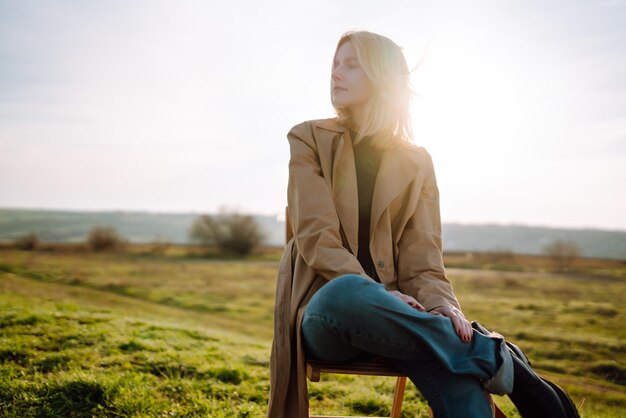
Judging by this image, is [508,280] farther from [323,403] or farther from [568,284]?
[323,403]

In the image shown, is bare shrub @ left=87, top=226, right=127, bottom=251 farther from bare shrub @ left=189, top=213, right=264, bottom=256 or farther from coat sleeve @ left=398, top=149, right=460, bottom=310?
coat sleeve @ left=398, top=149, right=460, bottom=310

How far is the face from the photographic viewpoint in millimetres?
3031

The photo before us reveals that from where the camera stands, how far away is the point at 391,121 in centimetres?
309

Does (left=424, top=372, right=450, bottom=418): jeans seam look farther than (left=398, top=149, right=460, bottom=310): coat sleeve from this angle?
No

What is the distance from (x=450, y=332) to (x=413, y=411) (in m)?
2.08

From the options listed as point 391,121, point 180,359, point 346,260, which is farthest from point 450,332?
point 180,359

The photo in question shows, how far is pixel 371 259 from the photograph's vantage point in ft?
9.45

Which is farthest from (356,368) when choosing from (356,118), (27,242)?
(27,242)

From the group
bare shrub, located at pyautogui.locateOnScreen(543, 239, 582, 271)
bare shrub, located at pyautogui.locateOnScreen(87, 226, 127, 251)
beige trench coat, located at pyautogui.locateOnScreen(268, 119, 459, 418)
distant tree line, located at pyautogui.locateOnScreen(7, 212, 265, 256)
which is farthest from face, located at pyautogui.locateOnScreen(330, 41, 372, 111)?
distant tree line, located at pyautogui.locateOnScreen(7, 212, 265, 256)

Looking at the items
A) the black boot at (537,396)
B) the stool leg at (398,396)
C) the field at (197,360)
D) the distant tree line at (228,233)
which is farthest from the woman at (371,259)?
the distant tree line at (228,233)

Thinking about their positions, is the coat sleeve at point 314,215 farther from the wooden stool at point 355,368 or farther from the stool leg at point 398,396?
the stool leg at point 398,396

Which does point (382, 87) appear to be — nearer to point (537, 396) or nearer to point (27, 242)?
point (537, 396)

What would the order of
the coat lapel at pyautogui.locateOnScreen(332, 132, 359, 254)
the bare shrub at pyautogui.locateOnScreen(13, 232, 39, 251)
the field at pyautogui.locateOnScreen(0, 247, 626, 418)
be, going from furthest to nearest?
the bare shrub at pyautogui.locateOnScreen(13, 232, 39, 251)
the field at pyautogui.locateOnScreen(0, 247, 626, 418)
the coat lapel at pyautogui.locateOnScreen(332, 132, 359, 254)

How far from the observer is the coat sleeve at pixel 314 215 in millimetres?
2533
